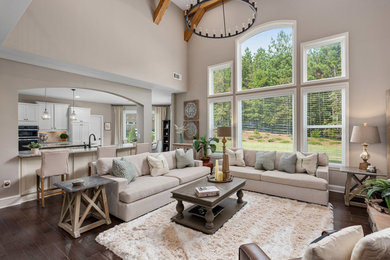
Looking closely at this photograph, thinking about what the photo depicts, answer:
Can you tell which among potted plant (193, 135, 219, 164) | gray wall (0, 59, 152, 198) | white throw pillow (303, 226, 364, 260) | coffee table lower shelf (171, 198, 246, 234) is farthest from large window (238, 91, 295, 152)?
gray wall (0, 59, 152, 198)

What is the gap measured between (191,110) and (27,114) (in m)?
5.79

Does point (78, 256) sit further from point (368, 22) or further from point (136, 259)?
point (368, 22)

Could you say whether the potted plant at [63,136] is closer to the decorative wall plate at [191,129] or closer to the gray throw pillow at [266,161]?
the decorative wall plate at [191,129]

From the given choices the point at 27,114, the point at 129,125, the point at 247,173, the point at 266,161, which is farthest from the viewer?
the point at 129,125

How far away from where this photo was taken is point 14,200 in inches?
140

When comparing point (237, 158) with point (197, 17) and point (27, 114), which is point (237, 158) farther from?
point (27, 114)

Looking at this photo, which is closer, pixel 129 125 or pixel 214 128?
pixel 214 128

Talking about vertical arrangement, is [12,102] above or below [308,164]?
above

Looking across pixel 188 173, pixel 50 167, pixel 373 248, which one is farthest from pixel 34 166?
pixel 373 248

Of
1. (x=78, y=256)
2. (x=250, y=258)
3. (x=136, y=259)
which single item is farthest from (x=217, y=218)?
(x=78, y=256)

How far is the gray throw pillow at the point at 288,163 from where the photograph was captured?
398 cm

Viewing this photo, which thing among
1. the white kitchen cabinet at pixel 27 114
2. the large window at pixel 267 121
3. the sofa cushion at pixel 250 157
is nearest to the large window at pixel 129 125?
the white kitchen cabinet at pixel 27 114

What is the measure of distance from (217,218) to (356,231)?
6.28 feet

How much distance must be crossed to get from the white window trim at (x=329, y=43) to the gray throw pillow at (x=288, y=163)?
6.04 ft
